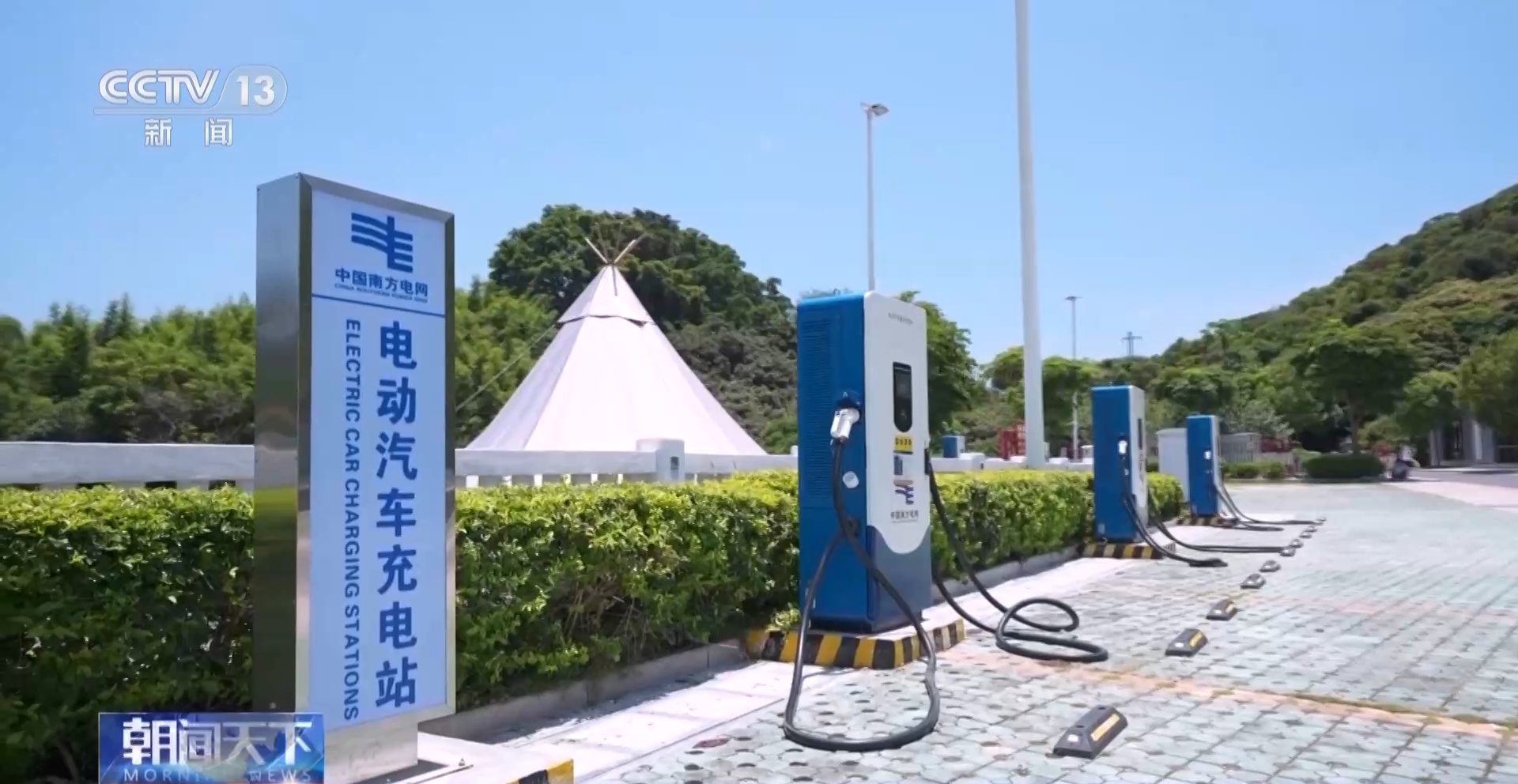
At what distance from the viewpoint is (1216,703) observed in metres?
5.20

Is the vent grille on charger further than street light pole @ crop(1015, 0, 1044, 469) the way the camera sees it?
No

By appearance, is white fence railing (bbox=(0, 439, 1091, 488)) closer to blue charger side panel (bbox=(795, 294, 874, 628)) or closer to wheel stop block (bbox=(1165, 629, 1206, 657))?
blue charger side panel (bbox=(795, 294, 874, 628))

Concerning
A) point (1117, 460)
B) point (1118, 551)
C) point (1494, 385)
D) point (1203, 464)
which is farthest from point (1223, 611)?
point (1494, 385)

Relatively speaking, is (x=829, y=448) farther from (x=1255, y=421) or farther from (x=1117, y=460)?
(x=1255, y=421)

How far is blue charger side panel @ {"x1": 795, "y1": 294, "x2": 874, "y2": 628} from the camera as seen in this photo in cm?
613

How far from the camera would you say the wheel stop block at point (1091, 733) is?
4246mm

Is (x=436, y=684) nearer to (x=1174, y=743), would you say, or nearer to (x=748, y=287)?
(x=1174, y=743)

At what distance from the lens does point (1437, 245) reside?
79.9 meters

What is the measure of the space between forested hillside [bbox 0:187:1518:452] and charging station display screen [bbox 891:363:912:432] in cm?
1941

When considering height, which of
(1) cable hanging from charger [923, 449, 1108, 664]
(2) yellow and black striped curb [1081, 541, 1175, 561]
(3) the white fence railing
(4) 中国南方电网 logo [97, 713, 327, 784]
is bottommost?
(2) yellow and black striped curb [1081, 541, 1175, 561]

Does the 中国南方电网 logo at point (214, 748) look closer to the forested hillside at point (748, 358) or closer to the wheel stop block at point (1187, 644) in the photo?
the wheel stop block at point (1187, 644)

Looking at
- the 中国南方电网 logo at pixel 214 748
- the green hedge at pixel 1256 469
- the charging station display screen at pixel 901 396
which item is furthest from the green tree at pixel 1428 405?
the 中国南方电网 logo at pixel 214 748

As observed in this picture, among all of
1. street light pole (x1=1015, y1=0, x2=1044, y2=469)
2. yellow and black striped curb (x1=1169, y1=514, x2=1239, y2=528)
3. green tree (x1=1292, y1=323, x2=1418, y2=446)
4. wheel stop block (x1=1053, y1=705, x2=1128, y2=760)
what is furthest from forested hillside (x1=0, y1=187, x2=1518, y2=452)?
wheel stop block (x1=1053, y1=705, x2=1128, y2=760)

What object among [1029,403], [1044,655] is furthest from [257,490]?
[1029,403]
